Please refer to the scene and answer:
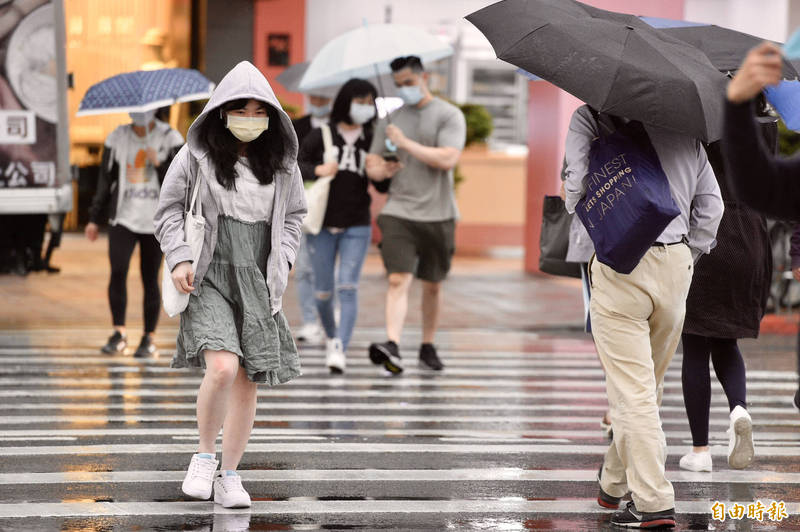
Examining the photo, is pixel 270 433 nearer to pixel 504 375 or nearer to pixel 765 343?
pixel 504 375

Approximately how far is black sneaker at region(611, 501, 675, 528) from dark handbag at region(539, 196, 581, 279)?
2.02 metres

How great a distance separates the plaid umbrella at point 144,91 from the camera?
10.0 m

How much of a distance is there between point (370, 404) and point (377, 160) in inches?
76.3

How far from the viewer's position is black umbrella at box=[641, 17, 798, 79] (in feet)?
20.5

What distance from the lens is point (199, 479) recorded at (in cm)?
572

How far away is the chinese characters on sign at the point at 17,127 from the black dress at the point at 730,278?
732cm

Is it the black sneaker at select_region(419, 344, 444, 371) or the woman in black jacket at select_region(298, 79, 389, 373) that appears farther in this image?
the black sneaker at select_region(419, 344, 444, 371)

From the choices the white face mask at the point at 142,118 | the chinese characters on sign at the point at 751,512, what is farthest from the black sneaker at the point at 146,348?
the chinese characters on sign at the point at 751,512

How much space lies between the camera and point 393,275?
32.2 ft

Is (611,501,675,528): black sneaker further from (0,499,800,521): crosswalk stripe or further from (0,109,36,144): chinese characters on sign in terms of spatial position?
(0,109,36,144): chinese characters on sign

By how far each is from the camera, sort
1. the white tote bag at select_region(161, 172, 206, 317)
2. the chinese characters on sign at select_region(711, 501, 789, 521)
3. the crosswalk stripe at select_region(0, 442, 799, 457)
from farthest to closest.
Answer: the crosswalk stripe at select_region(0, 442, 799, 457), the chinese characters on sign at select_region(711, 501, 789, 521), the white tote bag at select_region(161, 172, 206, 317)

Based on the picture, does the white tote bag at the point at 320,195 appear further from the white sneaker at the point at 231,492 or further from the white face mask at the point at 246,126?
the white sneaker at the point at 231,492

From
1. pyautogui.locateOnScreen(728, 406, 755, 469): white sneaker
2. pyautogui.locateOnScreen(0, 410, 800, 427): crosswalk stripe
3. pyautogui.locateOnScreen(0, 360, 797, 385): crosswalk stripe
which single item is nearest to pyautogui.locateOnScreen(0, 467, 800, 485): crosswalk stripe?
pyautogui.locateOnScreen(728, 406, 755, 469): white sneaker

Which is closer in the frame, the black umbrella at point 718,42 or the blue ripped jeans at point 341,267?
the black umbrella at point 718,42
